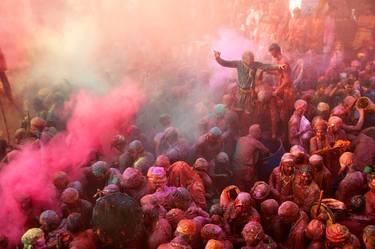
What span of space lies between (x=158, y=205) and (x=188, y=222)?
0.65 m

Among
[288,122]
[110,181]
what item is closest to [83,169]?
[110,181]

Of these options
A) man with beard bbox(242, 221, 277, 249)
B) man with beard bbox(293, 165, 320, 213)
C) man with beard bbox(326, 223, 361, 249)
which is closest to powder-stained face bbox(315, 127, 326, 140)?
man with beard bbox(293, 165, 320, 213)

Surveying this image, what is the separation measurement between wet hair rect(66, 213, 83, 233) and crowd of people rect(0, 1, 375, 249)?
1 cm

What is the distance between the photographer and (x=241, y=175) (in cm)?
817

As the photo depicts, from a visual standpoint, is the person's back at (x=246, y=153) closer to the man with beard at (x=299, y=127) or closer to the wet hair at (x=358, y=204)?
the man with beard at (x=299, y=127)

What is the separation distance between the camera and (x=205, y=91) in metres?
11.3

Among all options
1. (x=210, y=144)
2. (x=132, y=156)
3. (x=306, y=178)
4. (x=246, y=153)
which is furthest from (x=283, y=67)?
(x=132, y=156)

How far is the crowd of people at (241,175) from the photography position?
17.4 feet

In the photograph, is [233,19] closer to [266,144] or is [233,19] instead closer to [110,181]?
[266,144]

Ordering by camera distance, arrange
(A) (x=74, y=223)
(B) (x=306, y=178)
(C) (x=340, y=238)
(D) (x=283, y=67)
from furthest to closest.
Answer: (D) (x=283, y=67), (B) (x=306, y=178), (A) (x=74, y=223), (C) (x=340, y=238)

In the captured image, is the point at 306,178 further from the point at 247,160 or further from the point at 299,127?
the point at 299,127

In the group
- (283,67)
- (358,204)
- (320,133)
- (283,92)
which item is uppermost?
(283,67)

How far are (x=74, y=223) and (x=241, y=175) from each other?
361cm

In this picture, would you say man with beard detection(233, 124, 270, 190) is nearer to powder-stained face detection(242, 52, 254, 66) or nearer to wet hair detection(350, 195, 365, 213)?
powder-stained face detection(242, 52, 254, 66)
